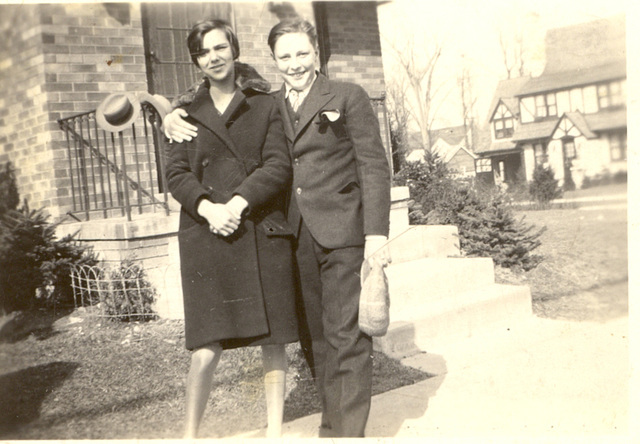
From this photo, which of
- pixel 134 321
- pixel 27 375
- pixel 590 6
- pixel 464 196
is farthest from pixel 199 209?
pixel 464 196

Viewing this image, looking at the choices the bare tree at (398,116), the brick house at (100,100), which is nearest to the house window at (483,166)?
the bare tree at (398,116)

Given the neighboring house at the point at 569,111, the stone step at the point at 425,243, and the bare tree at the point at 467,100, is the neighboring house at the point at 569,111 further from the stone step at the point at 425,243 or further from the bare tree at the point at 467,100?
the stone step at the point at 425,243

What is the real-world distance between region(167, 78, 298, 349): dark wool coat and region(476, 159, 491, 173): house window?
3.67 m

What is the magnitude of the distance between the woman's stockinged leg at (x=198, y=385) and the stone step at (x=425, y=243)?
2835 millimetres

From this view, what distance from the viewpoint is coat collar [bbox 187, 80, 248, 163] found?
2648mm

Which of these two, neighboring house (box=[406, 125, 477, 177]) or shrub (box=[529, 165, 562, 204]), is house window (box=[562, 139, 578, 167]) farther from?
neighboring house (box=[406, 125, 477, 177])

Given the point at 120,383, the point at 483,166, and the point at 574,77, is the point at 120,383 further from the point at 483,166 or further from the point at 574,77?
the point at 483,166

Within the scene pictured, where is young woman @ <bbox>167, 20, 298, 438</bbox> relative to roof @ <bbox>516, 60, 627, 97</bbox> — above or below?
below

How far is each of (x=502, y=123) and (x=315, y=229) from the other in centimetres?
287

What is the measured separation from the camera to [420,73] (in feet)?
14.9

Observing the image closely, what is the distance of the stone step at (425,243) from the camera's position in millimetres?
5309

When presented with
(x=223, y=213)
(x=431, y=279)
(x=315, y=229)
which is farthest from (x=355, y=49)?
(x=223, y=213)

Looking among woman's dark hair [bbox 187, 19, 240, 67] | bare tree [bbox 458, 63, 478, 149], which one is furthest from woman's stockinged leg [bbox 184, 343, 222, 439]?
bare tree [bbox 458, 63, 478, 149]

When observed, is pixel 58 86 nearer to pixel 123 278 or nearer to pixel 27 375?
pixel 123 278
